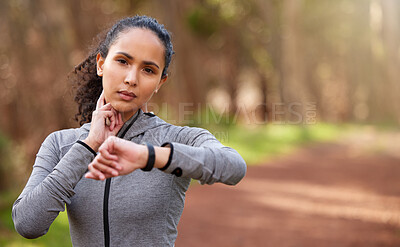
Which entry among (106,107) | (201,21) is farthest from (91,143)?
(201,21)

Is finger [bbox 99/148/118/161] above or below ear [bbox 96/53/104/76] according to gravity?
below

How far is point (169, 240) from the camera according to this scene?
72.5 inches

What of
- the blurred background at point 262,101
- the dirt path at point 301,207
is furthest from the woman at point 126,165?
the dirt path at point 301,207

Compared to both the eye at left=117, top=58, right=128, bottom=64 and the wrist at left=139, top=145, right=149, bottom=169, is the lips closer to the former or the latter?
the eye at left=117, top=58, right=128, bottom=64

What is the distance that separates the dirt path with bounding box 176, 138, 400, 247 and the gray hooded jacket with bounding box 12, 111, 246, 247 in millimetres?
4818

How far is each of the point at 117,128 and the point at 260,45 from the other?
76.2 feet

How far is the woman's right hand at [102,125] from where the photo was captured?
1.75 meters

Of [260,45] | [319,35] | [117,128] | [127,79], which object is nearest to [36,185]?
[117,128]

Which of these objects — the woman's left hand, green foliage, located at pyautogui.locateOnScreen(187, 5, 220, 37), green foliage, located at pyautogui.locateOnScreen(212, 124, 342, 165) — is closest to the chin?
the woman's left hand

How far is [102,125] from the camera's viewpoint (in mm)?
1812

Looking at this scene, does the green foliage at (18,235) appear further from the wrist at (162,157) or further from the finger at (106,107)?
the wrist at (162,157)

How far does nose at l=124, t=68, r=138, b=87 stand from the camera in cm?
184

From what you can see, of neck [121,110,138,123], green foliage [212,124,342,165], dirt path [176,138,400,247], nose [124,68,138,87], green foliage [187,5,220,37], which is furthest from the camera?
green foliage [187,5,220,37]

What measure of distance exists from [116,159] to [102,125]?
12.6 inches
